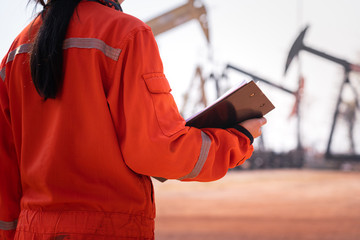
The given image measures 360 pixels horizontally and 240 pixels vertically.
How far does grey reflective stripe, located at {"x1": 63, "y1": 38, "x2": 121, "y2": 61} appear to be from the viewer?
961mm

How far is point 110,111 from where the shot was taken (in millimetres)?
974

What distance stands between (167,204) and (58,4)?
8.99 metres

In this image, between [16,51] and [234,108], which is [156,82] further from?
[16,51]

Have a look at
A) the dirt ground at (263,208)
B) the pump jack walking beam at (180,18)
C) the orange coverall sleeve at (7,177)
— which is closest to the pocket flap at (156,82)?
the orange coverall sleeve at (7,177)

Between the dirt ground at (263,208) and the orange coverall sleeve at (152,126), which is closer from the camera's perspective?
the orange coverall sleeve at (152,126)

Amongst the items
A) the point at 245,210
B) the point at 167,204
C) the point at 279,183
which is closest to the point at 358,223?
the point at 245,210

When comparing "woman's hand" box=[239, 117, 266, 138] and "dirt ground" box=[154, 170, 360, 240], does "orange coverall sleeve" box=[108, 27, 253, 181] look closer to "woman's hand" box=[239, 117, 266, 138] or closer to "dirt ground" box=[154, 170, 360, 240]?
"woman's hand" box=[239, 117, 266, 138]

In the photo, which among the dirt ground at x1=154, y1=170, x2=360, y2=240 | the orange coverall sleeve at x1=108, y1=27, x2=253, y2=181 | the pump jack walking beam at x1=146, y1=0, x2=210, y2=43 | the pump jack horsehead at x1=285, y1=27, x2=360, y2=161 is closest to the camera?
the orange coverall sleeve at x1=108, y1=27, x2=253, y2=181

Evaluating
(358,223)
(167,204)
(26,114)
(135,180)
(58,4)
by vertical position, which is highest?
(58,4)

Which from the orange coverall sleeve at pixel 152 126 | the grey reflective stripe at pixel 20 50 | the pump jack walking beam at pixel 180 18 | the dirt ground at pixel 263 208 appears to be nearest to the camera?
the orange coverall sleeve at pixel 152 126

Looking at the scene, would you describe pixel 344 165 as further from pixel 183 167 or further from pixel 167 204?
pixel 183 167

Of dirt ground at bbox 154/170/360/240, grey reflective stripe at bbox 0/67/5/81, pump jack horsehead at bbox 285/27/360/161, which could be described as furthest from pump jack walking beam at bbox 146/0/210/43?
grey reflective stripe at bbox 0/67/5/81

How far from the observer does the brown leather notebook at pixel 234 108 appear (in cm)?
110

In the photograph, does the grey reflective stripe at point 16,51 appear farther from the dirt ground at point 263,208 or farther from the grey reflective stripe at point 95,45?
the dirt ground at point 263,208
